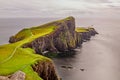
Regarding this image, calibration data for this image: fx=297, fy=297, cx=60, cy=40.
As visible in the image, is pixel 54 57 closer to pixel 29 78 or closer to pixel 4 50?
pixel 4 50

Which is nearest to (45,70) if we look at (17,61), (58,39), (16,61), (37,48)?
(17,61)

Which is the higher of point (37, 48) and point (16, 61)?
point (16, 61)

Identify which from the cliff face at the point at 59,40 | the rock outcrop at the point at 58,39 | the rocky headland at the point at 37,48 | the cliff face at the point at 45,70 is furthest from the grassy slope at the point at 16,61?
the rock outcrop at the point at 58,39

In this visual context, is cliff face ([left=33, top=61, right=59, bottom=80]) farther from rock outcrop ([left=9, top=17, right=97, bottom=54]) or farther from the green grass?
rock outcrop ([left=9, top=17, right=97, bottom=54])

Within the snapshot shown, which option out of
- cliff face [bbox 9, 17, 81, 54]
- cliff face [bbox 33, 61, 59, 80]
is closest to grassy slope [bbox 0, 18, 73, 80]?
cliff face [bbox 33, 61, 59, 80]

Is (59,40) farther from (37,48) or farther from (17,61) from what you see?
(17,61)

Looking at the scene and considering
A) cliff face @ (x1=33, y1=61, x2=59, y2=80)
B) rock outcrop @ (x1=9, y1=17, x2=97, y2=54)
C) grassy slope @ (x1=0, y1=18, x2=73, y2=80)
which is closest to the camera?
grassy slope @ (x1=0, y1=18, x2=73, y2=80)

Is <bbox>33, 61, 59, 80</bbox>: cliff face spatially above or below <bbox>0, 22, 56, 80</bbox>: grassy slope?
below

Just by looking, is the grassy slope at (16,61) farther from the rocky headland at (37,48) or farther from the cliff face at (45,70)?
the cliff face at (45,70)
